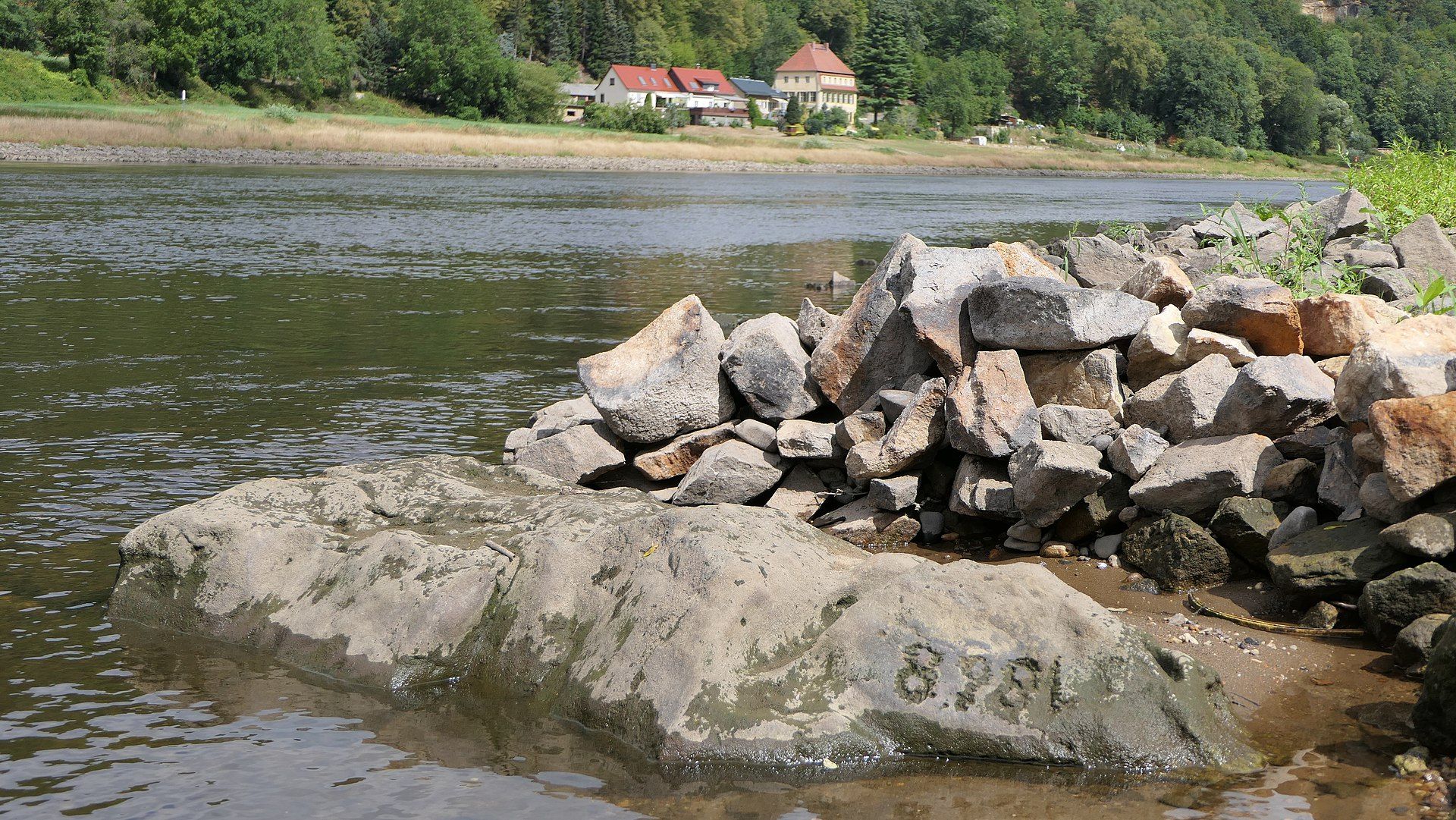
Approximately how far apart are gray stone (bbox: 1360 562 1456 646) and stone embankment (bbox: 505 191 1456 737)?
12mm

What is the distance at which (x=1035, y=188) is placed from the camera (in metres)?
80.2

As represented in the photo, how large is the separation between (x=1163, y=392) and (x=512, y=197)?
1955 inches

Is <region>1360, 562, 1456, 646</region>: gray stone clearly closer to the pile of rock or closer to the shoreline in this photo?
the pile of rock

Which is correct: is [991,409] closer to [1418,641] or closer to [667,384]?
[667,384]

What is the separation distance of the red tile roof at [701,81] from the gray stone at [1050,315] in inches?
5642

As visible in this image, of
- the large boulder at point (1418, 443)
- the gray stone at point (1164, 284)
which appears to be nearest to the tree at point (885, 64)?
the gray stone at point (1164, 284)

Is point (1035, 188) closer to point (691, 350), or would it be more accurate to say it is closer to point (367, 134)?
point (367, 134)

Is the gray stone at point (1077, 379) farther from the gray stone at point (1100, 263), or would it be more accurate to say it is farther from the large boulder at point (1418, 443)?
the gray stone at point (1100, 263)

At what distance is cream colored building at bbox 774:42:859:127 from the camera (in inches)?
6122

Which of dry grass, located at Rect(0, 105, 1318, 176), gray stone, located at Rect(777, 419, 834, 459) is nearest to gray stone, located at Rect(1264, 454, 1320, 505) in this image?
gray stone, located at Rect(777, 419, 834, 459)

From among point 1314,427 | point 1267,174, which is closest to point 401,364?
point 1314,427

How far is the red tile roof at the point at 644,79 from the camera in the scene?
144 m

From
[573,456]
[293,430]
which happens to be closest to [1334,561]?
[573,456]

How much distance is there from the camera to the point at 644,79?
147 m
